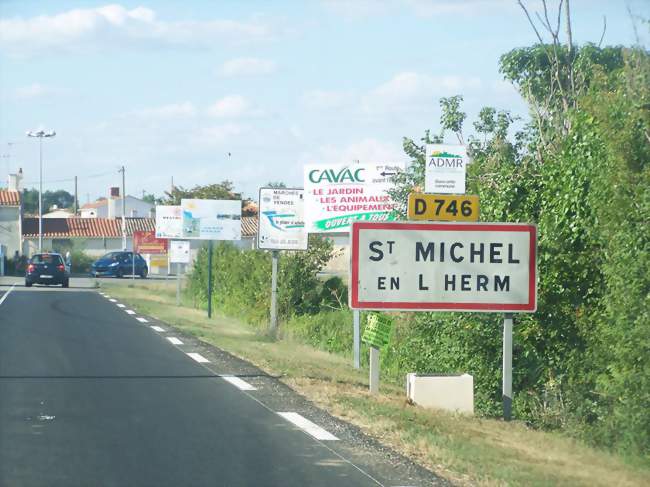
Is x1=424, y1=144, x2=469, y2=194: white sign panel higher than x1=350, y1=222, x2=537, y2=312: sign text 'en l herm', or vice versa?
x1=424, y1=144, x2=469, y2=194: white sign panel

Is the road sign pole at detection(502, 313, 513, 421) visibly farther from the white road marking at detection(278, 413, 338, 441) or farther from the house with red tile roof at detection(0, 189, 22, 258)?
the house with red tile roof at detection(0, 189, 22, 258)

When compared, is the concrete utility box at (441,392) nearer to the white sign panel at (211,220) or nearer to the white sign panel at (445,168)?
the white sign panel at (445,168)

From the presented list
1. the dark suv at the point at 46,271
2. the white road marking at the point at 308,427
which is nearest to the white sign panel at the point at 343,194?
the white road marking at the point at 308,427

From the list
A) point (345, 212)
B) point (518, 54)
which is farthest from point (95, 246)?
point (345, 212)

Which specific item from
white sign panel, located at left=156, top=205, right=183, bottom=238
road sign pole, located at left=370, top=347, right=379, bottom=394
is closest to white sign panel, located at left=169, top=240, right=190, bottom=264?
white sign panel, located at left=156, top=205, right=183, bottom=238

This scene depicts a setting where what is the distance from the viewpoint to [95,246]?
9344 cm

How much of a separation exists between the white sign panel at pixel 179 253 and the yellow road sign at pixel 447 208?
19871mm

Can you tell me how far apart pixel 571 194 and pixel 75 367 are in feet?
22.5

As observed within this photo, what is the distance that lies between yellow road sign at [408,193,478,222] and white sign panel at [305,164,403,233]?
672 centimetres

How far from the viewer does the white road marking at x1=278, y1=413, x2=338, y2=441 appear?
8438mm

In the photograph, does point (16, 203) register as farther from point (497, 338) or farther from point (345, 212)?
point (497, 338)

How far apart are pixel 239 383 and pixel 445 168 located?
11.7 feet

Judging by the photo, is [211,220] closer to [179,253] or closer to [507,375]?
[179,253]

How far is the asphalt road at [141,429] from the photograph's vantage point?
6.81 m
